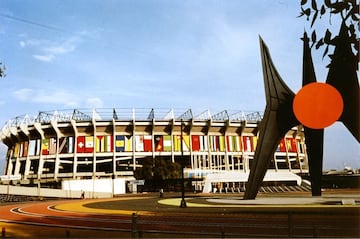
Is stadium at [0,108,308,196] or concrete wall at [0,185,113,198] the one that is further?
stadium at [0,108,308,196]

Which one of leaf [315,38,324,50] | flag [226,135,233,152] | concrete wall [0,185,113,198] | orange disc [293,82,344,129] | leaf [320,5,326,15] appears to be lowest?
concrete wall [0,185,113,198]

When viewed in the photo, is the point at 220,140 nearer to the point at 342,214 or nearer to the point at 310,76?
the point at 310,76

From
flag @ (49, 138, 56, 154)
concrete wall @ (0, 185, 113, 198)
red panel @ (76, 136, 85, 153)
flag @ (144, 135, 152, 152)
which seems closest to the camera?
concrete wall @ (0, 185, 113, 198)

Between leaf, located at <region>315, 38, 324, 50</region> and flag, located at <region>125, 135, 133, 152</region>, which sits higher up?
flag, located at <region>125, 135, 133, 152</region>

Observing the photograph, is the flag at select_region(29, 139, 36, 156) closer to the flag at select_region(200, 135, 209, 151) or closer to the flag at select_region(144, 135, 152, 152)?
the flag at select_region(144, 135, 152, 152)

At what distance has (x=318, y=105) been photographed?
1505 centimetres

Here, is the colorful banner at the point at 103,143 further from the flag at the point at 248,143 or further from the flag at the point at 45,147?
the flag at the point at 248,143

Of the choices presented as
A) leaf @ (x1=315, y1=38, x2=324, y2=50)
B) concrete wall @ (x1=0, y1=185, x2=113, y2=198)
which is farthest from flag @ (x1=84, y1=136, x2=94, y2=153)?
leaf @ (x1=315, y1=38, x2=324, y2=50)

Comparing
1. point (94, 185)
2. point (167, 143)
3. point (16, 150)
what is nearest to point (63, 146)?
point (16, 150)

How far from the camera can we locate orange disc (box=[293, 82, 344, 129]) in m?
A: 15.9

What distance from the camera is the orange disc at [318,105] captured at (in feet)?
52.3

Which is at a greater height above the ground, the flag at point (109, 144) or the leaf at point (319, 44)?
the flag at point (109, 144)

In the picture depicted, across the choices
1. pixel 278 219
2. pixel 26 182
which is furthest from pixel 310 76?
pixel 26 182

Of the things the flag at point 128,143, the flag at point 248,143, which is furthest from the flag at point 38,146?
the flag at point 248,143
